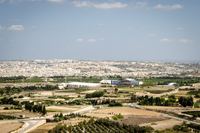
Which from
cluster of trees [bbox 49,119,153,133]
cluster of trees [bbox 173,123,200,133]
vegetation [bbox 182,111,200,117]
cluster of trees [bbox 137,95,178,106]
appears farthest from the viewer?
cluster of trees [bbox 137,95,178,106]

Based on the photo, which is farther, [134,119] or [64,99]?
[64,99]

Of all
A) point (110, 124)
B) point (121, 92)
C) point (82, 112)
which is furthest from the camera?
point (121, 92)

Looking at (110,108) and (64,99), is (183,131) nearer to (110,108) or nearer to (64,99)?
(110,108)

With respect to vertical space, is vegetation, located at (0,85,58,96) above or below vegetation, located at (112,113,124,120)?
above

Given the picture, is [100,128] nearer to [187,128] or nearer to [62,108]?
[187,128]

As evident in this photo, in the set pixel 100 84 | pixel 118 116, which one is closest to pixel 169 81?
pixel 100 84

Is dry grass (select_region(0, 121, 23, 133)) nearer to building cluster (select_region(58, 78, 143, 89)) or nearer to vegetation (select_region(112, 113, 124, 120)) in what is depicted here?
vegetation (select_region(112, 113, 124, 120))

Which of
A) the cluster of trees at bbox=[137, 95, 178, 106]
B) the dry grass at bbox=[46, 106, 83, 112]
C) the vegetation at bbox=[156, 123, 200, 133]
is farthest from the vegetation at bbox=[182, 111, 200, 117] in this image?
the dry grass at bbox=[46, 106, 83, 112]

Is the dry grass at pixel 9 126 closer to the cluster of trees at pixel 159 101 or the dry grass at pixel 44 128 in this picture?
the dry grass at pixel 44 128

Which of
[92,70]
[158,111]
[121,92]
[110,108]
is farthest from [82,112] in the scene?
[92,70]
